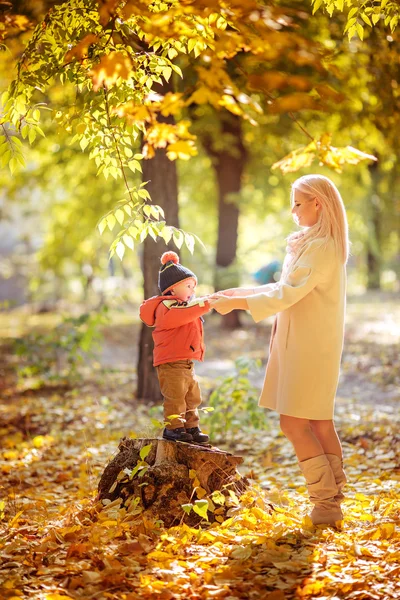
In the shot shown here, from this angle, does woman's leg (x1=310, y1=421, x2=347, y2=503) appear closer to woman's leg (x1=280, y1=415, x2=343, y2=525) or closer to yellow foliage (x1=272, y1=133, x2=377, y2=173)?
woman's leg (x1=280, y1=415, x2=343, y2=525)

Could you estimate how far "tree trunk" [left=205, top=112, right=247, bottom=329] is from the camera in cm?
1469

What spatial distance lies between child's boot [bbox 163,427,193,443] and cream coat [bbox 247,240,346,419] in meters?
0.67

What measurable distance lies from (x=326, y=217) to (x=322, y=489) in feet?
5.33

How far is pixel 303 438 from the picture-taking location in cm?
404

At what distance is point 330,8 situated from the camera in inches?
183

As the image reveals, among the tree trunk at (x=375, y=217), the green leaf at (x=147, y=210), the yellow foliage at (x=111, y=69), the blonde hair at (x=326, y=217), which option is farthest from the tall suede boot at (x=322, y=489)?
the tree trunk at (x=375, y=217)

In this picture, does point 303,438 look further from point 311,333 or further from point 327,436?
point 311,333

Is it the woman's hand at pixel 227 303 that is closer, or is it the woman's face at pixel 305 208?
the woman's hand at pixel 227 303

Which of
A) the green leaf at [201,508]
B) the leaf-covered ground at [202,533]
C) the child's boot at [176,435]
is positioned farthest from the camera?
the child's boot at [176,435]

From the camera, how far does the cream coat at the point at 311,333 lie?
3893mm

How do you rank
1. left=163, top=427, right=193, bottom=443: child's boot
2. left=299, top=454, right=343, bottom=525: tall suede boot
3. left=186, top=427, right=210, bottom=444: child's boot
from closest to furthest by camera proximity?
left=299, top=454, right=343, bottom=525: tall suede boot
left=163, top=427, right=193, bottom=443: child's boot
left=186, top=427, right=210, bottom=444: child's boot

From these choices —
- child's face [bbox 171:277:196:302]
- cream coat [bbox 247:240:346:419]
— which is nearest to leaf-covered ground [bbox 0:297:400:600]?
cream coat [bbox 247:240:346:419]

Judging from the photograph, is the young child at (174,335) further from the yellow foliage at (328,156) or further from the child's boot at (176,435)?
the yellow foliage at (328,156)

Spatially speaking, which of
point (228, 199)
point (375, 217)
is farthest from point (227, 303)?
point (375, 217)
